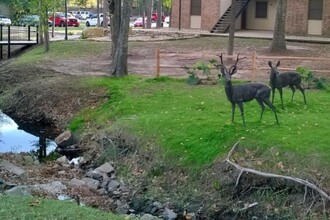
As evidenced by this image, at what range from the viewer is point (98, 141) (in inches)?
688

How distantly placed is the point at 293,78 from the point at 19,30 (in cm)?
2291

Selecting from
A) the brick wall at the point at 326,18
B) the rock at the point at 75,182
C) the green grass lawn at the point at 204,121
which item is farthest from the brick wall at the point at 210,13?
the rock at the point at 75,182

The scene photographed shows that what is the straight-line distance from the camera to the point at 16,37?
37.1m

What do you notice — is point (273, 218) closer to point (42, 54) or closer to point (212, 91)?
point (212, 91)

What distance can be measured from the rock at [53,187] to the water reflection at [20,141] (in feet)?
13.7

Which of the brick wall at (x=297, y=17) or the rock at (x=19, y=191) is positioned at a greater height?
the brick wall at (x=297, y=17)

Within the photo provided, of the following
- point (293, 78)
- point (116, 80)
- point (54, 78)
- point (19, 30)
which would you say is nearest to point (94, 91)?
point (116, 80)

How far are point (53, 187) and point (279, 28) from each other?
1878 centimetres

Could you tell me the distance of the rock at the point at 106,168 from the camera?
614 inches

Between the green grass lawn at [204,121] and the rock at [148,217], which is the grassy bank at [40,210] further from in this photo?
the green grass lawn at [204,121]

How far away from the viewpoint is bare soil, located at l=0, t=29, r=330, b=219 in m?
15.6

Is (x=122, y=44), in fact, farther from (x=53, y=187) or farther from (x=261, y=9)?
(x=261, y=9)

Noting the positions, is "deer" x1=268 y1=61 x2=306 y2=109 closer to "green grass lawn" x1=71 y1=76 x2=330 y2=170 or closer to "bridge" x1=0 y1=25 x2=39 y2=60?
"green grass lawn" x1=71 y1=76 x2=330 y2=170

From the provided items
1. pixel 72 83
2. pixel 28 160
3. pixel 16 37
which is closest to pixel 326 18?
pixel 16 37
